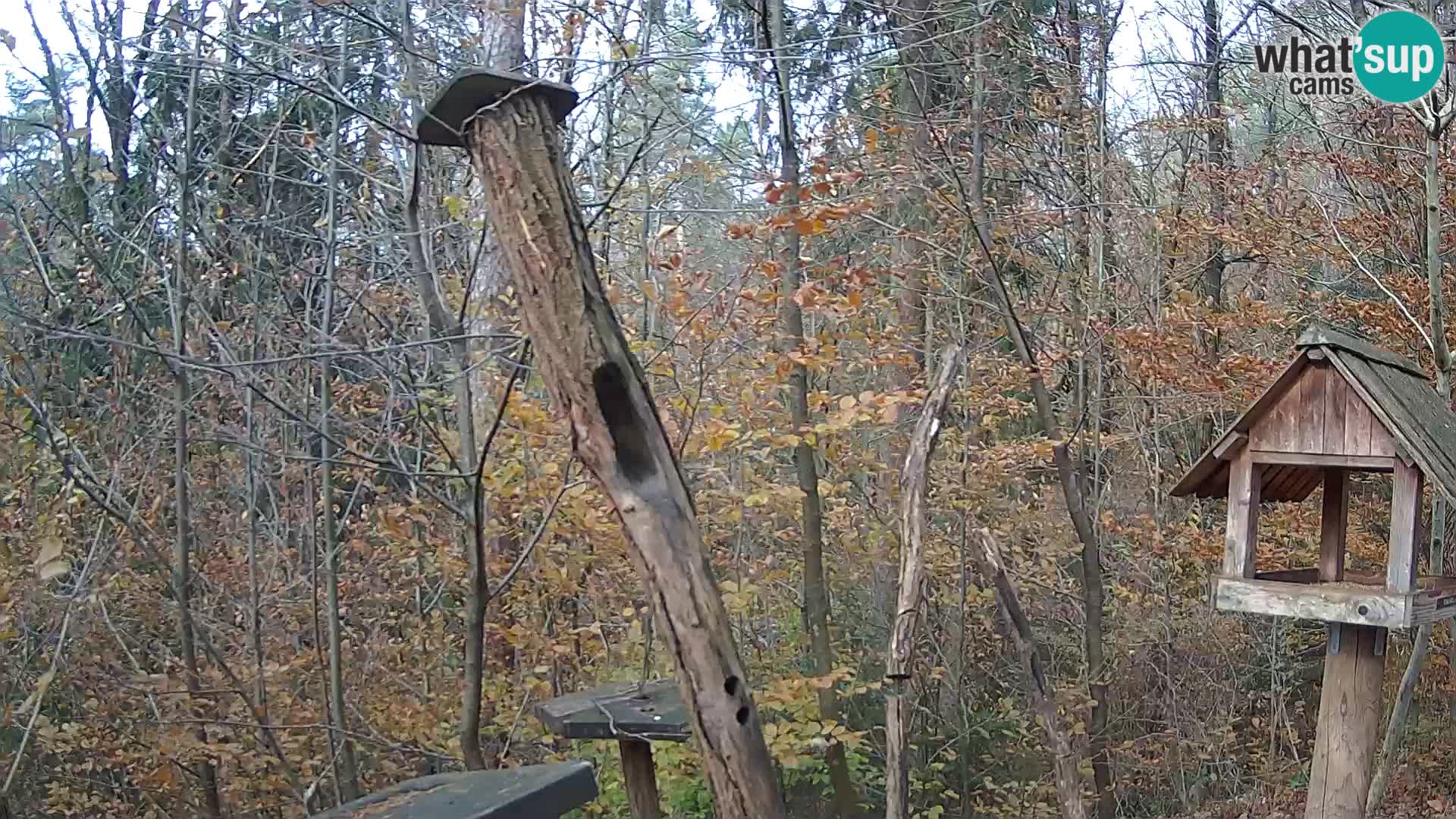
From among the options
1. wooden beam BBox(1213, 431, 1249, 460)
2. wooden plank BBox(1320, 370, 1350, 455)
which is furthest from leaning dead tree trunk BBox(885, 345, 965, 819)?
wooden plank BBox(1320, 370, 1350, 455)

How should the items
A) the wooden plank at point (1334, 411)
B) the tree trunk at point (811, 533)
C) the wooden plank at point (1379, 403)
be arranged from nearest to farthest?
the wooden plank at point (1379, 403), the wooden plank at point (1334, 411), the tree trunk at point (811, 533)

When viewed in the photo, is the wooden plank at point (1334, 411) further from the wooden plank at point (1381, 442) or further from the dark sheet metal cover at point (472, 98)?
the dark sheet metal cover at point (472, 98)

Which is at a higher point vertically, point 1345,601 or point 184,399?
point 184,399

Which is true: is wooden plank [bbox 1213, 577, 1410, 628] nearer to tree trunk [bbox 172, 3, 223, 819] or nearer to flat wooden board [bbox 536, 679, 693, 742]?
flat wooden board [bbox 536, 679, 693, 742]

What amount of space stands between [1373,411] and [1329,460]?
0.78 feet

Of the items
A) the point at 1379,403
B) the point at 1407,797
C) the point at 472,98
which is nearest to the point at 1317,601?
the point at 1379,403

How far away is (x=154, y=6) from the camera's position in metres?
4.20

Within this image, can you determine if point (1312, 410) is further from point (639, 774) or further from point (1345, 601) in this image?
point (639, 774)

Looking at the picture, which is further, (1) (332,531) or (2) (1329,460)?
(1) (332,531)

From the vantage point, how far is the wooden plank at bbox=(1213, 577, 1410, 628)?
135 inches

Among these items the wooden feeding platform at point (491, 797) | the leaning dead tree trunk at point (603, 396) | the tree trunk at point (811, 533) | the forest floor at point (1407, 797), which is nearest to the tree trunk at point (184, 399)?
the leaning dead tree trunk at point (603, 396)

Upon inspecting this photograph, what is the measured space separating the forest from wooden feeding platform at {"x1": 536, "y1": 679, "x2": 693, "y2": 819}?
1.11 feet

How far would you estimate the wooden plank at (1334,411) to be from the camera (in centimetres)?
350

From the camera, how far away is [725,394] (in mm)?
6492
